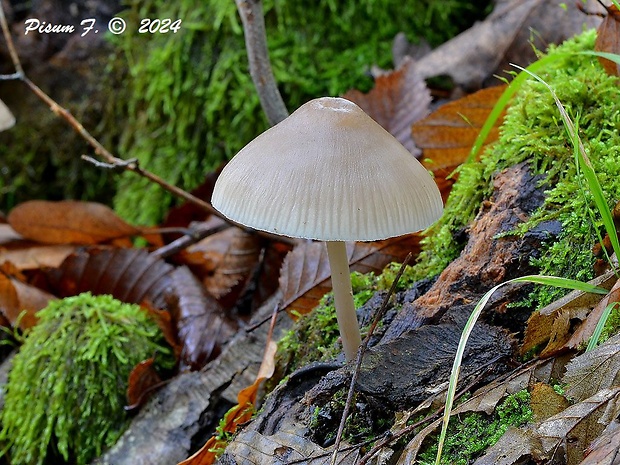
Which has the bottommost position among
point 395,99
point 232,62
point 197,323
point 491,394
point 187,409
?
point 187,409

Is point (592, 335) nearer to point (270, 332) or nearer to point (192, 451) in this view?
point (270, 332)

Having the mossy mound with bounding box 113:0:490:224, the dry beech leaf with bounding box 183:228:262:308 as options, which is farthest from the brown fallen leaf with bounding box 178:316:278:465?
the mossy mound with bounding box 113:0:490:224

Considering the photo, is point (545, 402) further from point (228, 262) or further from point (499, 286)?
point (228, 262)

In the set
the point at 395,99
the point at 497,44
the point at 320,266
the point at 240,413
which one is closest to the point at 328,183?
the point at 240,413

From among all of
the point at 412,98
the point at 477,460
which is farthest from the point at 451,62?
the point at 477,460

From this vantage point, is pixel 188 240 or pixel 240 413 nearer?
pixel 240 413

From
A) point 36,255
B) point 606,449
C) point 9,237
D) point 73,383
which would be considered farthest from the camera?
point 9,237
